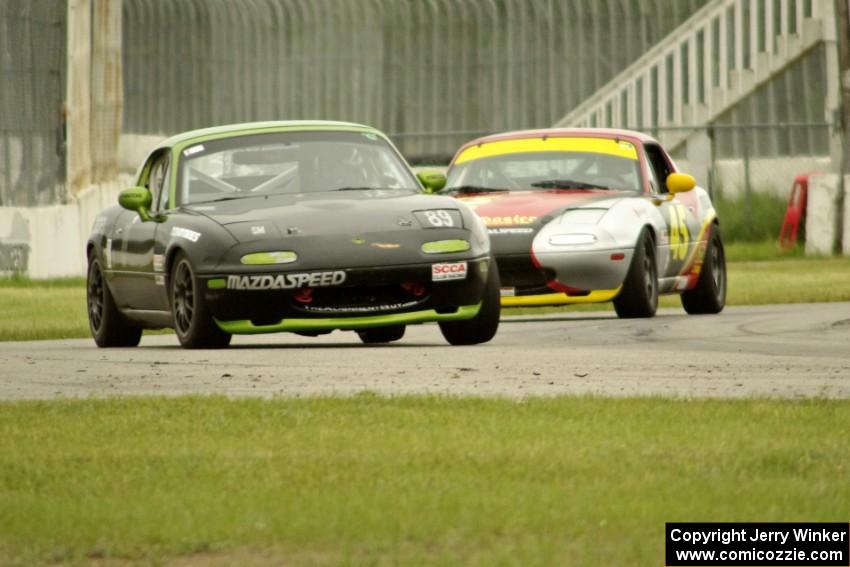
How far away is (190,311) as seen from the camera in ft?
41.8

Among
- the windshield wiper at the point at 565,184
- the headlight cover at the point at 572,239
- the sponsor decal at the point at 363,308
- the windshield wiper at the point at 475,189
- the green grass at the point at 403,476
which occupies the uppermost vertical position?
the windshield wiper at the point at 565,184

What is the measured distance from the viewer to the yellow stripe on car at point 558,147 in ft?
54.4

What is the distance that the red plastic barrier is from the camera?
1181 inches

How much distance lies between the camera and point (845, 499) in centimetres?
643

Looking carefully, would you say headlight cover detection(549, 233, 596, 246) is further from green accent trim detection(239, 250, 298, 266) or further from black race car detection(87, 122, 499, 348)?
green accent trim detection(239, 250, 298, 266)

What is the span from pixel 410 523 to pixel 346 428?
2182mm

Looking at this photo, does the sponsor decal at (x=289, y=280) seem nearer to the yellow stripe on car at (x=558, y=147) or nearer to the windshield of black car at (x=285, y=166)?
the windshield of black car at (x=285, y=166)

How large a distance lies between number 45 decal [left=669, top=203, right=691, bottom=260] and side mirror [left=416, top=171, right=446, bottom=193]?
3.07 metres

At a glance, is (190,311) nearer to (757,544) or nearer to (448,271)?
(448,271)

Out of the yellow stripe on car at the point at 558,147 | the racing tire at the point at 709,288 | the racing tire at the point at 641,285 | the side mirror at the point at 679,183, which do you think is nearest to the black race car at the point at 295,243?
the racing tire at the point at 641,285

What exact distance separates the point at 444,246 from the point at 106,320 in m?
2.89

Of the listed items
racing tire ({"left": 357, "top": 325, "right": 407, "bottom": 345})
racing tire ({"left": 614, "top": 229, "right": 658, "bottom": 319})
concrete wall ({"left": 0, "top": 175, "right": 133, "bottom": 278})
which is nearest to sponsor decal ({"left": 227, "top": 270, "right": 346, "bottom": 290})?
racing tire ({"left": 357, "top": 325, "right": 407, "bottom": 345})

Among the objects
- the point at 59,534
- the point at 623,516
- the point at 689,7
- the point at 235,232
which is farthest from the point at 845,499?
the point at 689,7

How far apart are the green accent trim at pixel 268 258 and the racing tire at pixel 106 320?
90.9 inches
